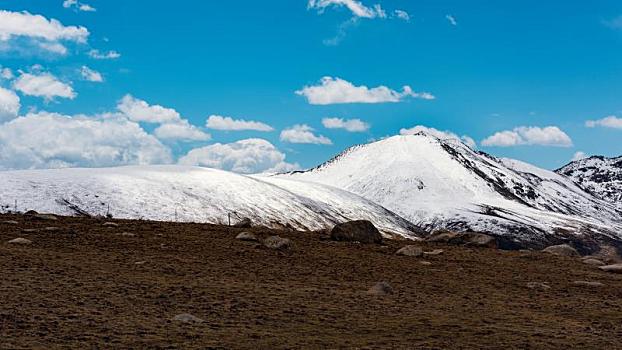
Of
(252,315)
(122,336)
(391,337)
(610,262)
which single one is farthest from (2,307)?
(610,262)

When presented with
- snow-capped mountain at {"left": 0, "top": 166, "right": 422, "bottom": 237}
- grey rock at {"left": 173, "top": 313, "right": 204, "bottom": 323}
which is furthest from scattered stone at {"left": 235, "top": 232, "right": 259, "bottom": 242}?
snow-capped mountain at {"left": 0, "top": 166, "right": 422, "bottom": 237}

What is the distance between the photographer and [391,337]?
18.4 m

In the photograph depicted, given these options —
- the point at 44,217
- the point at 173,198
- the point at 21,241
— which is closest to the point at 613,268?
the point at 21,241

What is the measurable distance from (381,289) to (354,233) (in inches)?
511

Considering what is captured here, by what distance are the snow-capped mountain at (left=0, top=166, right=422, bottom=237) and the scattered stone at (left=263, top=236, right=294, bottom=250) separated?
62359 mm

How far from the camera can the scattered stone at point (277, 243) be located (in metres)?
32.8

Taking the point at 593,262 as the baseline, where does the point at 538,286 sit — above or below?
below

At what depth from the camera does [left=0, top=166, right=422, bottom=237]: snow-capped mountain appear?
96.7 m

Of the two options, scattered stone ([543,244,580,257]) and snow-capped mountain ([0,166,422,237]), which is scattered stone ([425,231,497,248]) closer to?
scattered stone ([543,244,580,257])

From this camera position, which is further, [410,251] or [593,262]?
[593,262]

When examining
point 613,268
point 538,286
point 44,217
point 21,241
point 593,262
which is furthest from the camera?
point 593,262

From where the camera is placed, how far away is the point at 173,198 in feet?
376

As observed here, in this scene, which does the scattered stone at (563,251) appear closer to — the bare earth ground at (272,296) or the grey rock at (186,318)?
the bare earth ground at (272,296)

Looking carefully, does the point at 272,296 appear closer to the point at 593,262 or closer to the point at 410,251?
the point at 410,251
